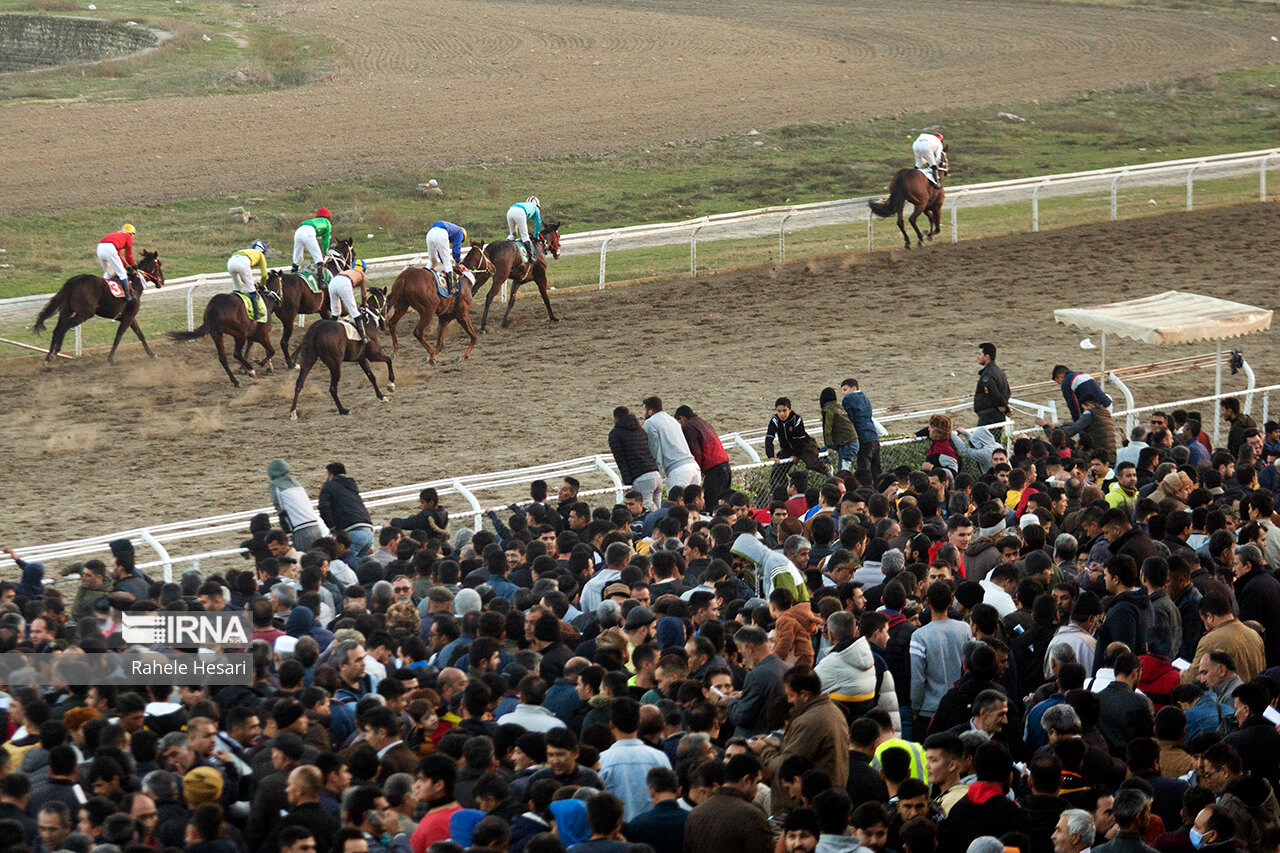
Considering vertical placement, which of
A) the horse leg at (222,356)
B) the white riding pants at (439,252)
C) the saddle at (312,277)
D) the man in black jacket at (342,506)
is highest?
the white riding pants at (439,252)

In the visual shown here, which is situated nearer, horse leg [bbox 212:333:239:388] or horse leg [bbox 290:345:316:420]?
horse leg [bbox 290:345:316:420]

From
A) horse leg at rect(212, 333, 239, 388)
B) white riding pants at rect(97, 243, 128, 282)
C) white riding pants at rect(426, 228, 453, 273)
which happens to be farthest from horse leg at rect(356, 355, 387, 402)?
white riding pants at rect(97, 243, 128, 282)

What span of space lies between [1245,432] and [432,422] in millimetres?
7365

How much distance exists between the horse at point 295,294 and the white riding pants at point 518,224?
84.1 inches

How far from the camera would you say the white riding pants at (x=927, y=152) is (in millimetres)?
20328

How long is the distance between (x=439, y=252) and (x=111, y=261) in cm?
348

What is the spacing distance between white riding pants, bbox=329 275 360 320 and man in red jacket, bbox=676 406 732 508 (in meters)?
4.84

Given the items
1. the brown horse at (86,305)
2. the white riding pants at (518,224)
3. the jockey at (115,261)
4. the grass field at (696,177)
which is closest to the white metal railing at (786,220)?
the brown horse at (86,305)

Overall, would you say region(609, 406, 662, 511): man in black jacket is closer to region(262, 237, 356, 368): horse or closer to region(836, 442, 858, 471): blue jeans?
region(836, 442, 858, 471): blue jeans

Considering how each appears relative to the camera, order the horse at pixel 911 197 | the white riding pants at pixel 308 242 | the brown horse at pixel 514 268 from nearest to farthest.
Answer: the white riding pants at pixel 308 242 → the brown horse at pixel 514 268 → the horse at pixel 911 197

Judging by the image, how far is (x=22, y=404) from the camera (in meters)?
14.9

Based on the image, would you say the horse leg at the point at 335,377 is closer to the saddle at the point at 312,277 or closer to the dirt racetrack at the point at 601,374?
the dirt racetrack at the point at 601,374

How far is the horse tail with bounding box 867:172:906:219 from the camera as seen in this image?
2003 centimetres

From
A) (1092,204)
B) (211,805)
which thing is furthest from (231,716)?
(1092,204)
